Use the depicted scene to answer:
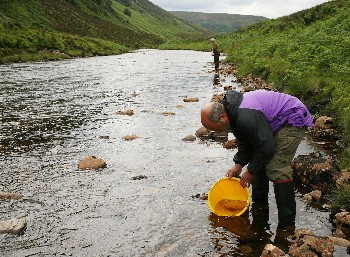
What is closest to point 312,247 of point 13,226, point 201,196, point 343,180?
point 343,180

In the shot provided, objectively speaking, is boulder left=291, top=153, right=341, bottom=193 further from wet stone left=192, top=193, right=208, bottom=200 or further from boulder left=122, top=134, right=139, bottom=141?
boulder left=122, top=134, right=139, bottom=141

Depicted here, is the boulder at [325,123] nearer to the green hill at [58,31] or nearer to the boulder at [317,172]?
the boulder at [317,172]

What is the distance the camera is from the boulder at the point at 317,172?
7.08 m

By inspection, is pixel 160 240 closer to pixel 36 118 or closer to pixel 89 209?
pixel 89 209

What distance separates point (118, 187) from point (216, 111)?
341cm

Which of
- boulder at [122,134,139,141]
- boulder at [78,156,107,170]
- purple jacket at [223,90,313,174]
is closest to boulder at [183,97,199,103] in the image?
boulder at [122,134,139,141]

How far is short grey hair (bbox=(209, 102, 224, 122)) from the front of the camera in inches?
214

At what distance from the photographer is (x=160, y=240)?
5852 mm

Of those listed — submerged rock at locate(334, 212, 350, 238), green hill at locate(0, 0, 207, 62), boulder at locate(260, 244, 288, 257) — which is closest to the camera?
boulder at locate(260, 244, 288, 257)

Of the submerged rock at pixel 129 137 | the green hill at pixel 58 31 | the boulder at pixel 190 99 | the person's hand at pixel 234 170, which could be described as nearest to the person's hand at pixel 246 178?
the person's hand at pixel 234 170

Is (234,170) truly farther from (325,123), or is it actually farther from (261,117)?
(325,123)

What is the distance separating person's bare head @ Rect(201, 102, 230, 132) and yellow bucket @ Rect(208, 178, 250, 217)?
1332 mm

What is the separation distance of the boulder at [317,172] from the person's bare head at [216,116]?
2.71 meters

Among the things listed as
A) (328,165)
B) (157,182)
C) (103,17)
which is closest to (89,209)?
(157,182)
